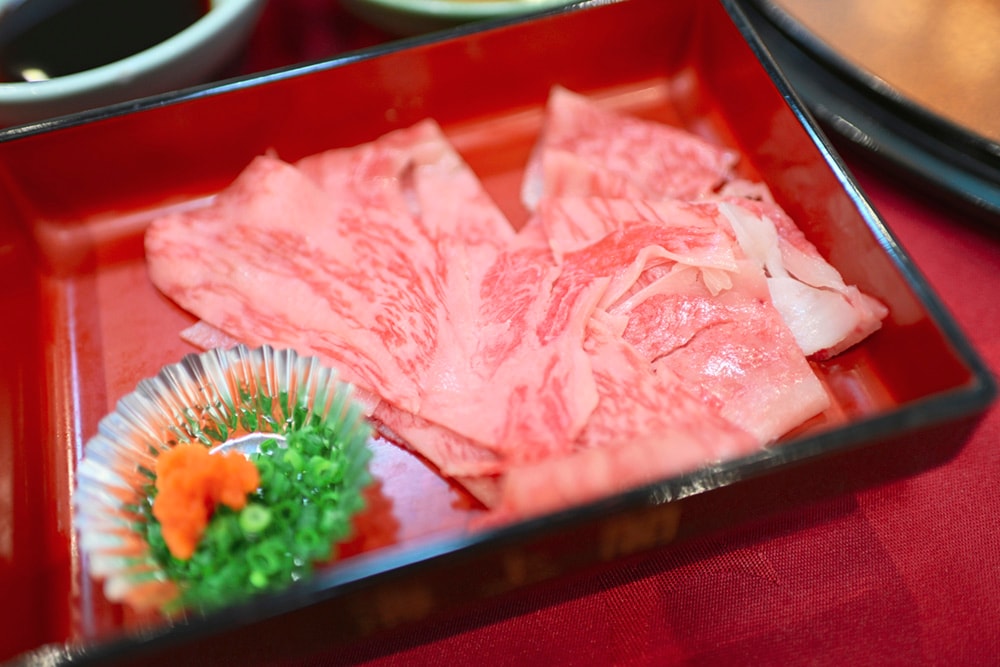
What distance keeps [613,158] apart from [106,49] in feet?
3.80

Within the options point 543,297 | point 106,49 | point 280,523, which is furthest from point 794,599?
point 106,49

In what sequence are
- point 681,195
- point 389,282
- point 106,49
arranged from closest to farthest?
1. point 389,282
2. point 681,195
3. point 106,49

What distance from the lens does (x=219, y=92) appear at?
1479mm

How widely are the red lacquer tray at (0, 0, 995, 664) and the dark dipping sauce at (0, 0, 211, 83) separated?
1.01 feet

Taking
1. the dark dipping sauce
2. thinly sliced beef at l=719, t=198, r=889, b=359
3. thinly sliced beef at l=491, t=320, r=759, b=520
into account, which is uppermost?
the dark dipping sauce

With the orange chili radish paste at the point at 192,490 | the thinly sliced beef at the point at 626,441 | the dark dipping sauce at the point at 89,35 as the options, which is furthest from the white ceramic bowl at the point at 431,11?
the orange chili radish paste at the point at 192,490

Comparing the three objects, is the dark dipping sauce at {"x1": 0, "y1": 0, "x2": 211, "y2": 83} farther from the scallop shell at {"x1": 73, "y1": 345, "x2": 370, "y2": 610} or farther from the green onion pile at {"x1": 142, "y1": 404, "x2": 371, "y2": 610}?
the green onion pile at {"x1": 142, "y1": 404, "x2": 371, "y2": 610}

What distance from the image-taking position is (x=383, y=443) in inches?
51.4

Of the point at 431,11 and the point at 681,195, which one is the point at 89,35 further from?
the point at 681,195

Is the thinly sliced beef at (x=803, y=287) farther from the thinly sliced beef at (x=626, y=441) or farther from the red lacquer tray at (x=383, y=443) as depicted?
the thinly sliced beef at (x=626, y=441)

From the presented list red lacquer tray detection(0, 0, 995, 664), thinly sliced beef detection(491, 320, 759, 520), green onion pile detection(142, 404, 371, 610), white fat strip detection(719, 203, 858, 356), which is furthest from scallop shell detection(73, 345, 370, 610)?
white fat strip detection(719, 203, 858, 356)

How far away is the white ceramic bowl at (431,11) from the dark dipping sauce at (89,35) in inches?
15.7

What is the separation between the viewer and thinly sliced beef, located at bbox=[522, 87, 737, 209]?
5.12ft

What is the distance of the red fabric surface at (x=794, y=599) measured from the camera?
1.13 metres
